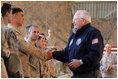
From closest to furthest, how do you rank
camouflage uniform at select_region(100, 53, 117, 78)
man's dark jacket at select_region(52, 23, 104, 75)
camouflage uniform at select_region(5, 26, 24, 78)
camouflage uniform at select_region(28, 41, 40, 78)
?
camouflage uniform at select_region(5, 26, 24, 78) → man's dark jacket at select_region(52, 23, 104, 75) → camouflage uniform at select_region(28, 41, 40, 78) → camouflage uniform at select_region(100, 53, 117, 78)

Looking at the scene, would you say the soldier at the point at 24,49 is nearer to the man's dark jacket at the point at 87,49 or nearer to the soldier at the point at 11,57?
the man's dark jacket at the point at 87,49

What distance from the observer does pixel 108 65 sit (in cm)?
853

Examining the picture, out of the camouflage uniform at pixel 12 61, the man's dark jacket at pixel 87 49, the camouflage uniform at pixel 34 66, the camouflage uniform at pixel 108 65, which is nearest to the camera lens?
the camouflage uniform at pixel 12 61

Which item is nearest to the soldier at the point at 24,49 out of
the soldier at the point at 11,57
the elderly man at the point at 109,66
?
the soldier at the point at 11,57

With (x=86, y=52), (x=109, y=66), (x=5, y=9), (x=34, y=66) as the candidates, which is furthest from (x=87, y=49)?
(x=109, y=66)

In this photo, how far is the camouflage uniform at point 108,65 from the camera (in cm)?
839

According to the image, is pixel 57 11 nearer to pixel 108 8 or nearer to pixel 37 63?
pixel 108 8

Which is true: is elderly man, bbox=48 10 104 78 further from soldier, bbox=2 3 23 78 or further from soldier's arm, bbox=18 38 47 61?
soldier, bbox=2 3 23 78

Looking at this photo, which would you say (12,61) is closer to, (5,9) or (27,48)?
(5,9)

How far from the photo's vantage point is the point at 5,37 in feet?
10.2

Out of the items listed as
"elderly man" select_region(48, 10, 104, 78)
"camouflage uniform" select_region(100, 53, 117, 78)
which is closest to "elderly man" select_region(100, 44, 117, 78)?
"camouflage uniform" select_region(100, 53, 117, 78)

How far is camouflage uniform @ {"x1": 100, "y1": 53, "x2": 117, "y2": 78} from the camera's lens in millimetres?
8391

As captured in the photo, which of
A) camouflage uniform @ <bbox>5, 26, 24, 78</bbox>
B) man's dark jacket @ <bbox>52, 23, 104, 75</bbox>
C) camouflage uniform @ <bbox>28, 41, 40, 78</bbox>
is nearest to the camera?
camouflage uniform @ <bbox>5, 26, 24, 78</bbox>

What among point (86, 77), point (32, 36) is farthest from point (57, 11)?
point (86, 77)
